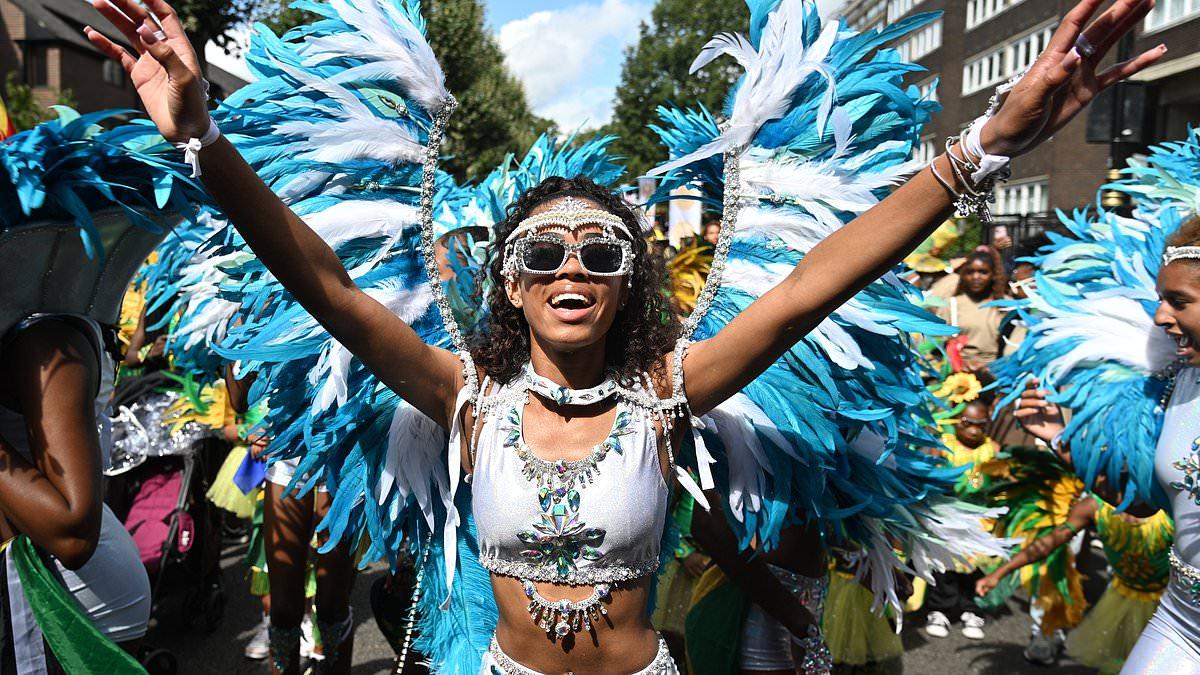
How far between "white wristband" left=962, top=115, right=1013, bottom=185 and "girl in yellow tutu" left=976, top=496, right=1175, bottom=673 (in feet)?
9.67

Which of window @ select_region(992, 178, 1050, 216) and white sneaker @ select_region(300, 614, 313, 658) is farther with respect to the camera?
window @ select_region(992, 178, 1050, 216)

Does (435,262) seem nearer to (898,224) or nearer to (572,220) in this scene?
(572,220)

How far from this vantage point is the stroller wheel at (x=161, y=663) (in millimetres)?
3876

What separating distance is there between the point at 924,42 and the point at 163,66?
1478 inches

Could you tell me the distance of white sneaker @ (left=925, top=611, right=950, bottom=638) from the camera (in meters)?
5.25

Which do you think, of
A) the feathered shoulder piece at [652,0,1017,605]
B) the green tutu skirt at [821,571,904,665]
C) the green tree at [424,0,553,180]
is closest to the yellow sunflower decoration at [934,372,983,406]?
the green tutu skirt at [821,571,904,665]

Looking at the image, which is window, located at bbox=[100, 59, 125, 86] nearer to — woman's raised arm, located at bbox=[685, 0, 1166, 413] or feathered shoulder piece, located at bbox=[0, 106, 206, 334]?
feathered shoulder piece, located at bbox=[0, 106, 206, 334]

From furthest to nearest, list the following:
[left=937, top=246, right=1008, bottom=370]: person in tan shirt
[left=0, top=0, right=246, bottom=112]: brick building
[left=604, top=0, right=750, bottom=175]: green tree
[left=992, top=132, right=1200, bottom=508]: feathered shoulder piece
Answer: [left=604, top=0, right=750, bottom=175]: green tree, [left=0, top=0, right=246, bottom=112]: brick building, [left=937, top=246, right=1008, bottom=370]: person in tan shirt, [left=992, top=132, right=1200, bottom=508]: feathered shoulder piece

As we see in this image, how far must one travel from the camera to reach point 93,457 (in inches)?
86.1

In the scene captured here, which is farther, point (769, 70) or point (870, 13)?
point (870, 13)

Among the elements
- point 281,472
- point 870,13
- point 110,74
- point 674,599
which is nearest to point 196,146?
point 281,472

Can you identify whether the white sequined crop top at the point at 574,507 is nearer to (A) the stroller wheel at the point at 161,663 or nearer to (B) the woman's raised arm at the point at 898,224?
(B) the woman's raised arm at the point at 898,224

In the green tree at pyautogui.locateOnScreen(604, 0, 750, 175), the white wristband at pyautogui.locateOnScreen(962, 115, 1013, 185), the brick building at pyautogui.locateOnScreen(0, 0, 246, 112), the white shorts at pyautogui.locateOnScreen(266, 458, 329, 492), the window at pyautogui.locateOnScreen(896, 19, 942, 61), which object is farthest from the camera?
the green tree at pyautogui.locateOnScreen(604, 0, 750, 175)

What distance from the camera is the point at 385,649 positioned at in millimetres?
4926
